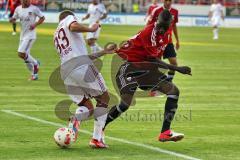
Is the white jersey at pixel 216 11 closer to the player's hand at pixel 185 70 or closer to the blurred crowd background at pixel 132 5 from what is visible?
the blurred crowd background at pixel 132 5

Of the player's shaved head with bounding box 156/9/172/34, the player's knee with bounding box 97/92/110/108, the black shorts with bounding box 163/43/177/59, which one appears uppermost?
the player's shaved head with bounding box 156/9/172/34

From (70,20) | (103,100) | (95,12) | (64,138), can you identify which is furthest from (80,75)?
(95,12)

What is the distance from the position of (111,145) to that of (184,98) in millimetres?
7219

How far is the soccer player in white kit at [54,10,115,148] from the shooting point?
12.1 metres

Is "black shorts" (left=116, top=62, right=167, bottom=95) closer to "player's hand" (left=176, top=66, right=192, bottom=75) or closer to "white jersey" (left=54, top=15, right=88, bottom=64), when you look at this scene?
"player's hand" (left=176, top=66, right=192, bottom=75)

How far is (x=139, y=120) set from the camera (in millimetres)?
15930

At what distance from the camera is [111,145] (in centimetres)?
1267

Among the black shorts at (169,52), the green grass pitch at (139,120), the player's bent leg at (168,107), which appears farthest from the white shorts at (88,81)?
the black shorts at (169,52)

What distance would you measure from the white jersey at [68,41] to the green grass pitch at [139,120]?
1559 millimetres

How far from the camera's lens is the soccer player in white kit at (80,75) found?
12117 mm

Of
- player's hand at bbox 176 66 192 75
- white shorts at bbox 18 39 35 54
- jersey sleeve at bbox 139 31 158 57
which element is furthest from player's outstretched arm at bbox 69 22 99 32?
white shorts at bbox 18 39 35 54

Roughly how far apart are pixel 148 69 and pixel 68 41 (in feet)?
5.71

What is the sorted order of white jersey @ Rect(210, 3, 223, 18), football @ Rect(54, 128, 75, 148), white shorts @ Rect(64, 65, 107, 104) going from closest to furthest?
A: 1. football @ Rect(54, 128, 75, 148)
2. white shorts @ Rect(64, 65, 107, 104)
3. white jersey @ Rect(210, 3, 223, 18)

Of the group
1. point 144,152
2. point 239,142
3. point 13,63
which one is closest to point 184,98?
point 239,142
